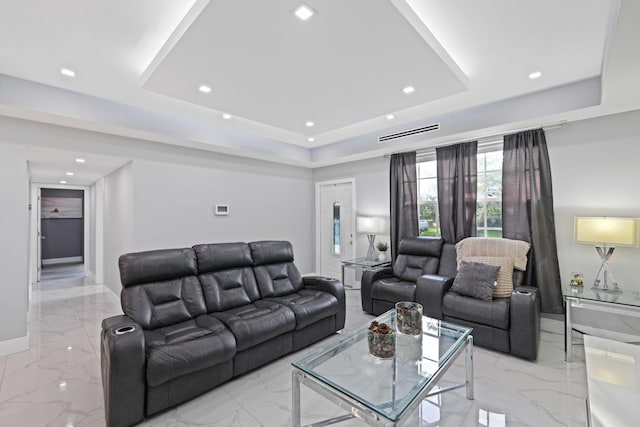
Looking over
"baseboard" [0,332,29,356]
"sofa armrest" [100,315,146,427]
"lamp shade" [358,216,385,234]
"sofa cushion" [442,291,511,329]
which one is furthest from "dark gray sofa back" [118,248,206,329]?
"lamp shade" [358,216,385,234]

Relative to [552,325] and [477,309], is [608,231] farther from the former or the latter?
[477,309]

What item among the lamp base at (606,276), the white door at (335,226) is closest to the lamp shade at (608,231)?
the lamp base at (606,276)

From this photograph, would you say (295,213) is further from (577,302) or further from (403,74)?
(577,302)

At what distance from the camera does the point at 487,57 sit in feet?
8.70

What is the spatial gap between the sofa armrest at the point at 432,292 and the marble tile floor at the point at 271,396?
0.58 metres

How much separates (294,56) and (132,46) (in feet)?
4.43

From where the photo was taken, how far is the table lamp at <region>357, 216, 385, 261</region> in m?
5.00

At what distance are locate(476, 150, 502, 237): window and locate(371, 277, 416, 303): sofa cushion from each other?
1.30m

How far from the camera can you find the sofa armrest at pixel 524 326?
9.11ft

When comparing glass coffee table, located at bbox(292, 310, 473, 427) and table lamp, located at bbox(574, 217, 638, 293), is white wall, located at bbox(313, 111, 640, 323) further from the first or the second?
glass coffee table, located at bbox(292, 310, 473, 427)

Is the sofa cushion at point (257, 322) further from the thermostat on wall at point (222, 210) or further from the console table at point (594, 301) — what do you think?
the console table at point (594, 301)

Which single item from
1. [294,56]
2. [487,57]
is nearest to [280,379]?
[294,56]

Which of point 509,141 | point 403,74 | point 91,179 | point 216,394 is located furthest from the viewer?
point 91,179

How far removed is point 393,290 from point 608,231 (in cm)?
222
